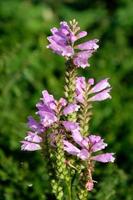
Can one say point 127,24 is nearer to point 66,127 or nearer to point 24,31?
point 24,31

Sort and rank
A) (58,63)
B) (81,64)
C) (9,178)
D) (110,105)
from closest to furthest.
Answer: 1. (81,64)
2. (9,178)
3. (110,105)
4. (58,63)

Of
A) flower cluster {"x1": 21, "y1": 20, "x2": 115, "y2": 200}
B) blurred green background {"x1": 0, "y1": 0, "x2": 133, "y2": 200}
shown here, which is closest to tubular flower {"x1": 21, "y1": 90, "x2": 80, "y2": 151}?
flower cluster {"x1": 21, "y1": 20, "x2": 115, "y2": 200}

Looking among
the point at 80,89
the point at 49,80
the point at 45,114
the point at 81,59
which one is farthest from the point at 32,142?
the point at 49,80

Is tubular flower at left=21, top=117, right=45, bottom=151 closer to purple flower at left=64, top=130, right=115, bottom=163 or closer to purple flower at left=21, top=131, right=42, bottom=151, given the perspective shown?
purple flower at left=21, top=131, right=42, bottom=151

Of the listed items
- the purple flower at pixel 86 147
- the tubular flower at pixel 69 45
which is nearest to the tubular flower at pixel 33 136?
the purple flower at pixel 86 147

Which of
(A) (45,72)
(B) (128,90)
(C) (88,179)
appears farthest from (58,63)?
(C) (88,179)

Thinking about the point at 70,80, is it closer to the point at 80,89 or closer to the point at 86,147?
the point at 80,89
